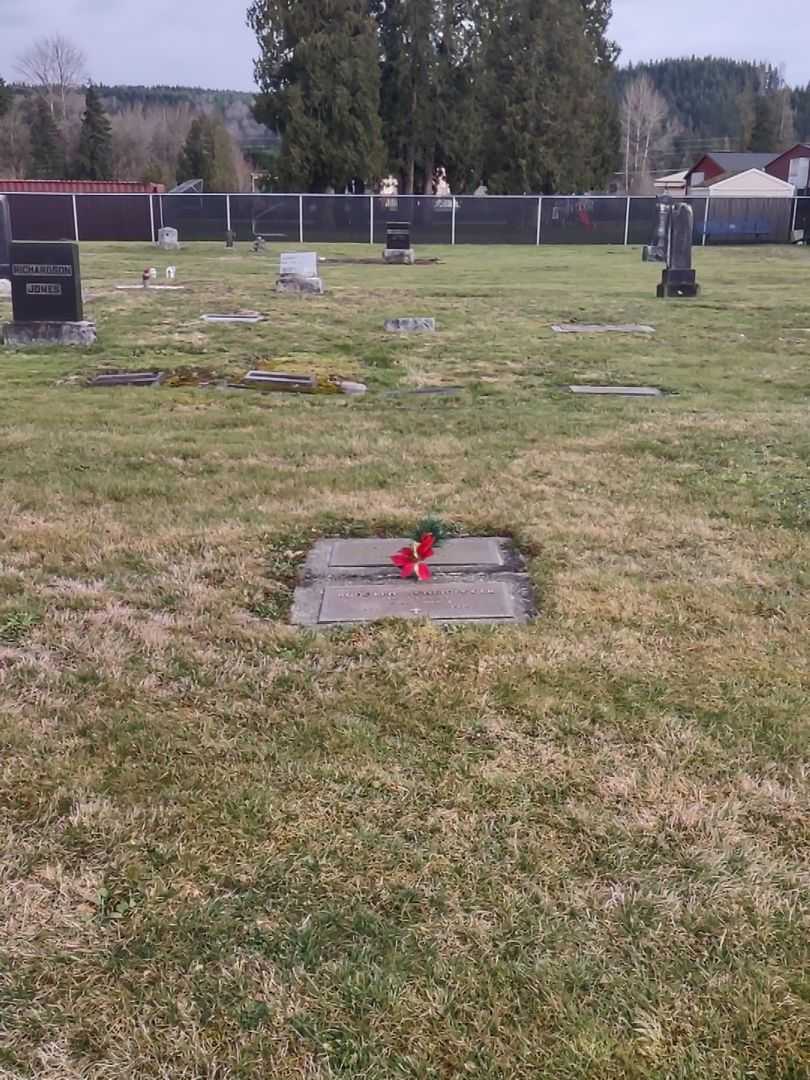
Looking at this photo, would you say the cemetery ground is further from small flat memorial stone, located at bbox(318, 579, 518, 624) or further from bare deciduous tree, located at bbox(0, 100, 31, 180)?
bare deciduous tree, located at bbox(0, 100, 31, 180)

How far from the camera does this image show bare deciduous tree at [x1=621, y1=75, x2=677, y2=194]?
3242 inches

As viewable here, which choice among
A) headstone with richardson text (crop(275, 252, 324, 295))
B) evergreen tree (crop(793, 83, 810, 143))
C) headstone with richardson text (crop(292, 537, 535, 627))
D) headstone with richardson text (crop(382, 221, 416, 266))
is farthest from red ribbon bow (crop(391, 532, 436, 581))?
evergreen tree (crop(793, 83, 810, 143))

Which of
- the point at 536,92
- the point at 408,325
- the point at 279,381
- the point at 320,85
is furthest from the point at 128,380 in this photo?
the point at 536,92

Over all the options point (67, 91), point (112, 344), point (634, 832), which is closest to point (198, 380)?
point (112, 344)

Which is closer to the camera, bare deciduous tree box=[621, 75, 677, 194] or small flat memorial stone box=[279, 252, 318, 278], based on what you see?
small flat memorial stone box=[279, 252, 318, 278]

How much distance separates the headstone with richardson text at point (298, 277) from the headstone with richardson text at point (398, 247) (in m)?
8.25

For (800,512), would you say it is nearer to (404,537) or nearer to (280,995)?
(404,537)

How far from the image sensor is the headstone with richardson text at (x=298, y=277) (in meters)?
15.7

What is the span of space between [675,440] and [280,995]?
492 cm

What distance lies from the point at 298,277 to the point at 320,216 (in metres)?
18.6

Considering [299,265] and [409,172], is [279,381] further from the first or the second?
[409,172]

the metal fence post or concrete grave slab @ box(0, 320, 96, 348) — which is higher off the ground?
the metal fence post

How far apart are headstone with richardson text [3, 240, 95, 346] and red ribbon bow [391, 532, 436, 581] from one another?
7.53 metres

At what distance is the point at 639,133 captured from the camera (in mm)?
84688
